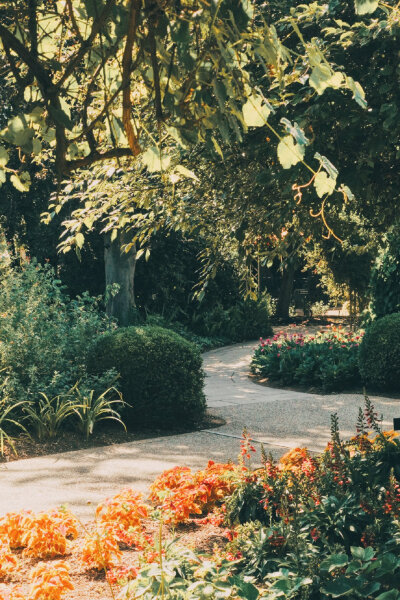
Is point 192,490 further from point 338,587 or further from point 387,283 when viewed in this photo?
point 387,283

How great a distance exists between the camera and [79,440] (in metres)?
6.64

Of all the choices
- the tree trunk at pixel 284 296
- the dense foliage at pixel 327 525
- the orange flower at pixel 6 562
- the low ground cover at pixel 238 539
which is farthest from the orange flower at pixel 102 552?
the tree trunk at pixel 284 296

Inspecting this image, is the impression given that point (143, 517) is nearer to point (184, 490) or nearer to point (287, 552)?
point (184, 490)

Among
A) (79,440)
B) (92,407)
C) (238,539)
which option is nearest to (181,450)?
(79,440)

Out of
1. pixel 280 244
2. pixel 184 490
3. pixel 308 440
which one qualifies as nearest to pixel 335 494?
pixel 184 490

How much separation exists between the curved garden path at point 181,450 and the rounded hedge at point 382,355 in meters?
0.43

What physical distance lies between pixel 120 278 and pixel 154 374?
21.4 feet

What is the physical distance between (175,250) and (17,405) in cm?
996

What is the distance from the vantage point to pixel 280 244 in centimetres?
509

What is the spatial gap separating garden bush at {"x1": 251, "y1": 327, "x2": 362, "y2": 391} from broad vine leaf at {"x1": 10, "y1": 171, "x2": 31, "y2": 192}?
7535 millimetres

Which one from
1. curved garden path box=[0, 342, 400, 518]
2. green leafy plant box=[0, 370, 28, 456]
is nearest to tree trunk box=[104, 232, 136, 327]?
curved garden path box=[0, 342, 400, 518]

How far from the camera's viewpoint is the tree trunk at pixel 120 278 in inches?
535

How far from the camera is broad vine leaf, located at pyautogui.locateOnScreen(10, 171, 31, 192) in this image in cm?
248

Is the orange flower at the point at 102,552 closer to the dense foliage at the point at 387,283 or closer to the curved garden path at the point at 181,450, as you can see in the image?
the curved garden path at the point at 181,450
